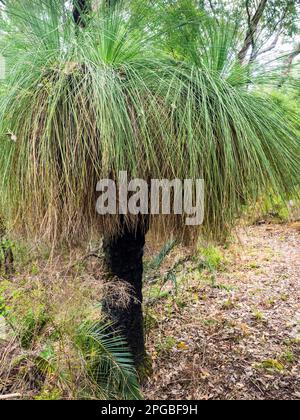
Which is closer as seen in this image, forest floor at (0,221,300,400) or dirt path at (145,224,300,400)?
forest floor at (0,221,300,400)

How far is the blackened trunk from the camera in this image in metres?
1.13

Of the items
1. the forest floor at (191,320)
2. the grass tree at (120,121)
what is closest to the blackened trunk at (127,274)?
the forest floor at (191,320)

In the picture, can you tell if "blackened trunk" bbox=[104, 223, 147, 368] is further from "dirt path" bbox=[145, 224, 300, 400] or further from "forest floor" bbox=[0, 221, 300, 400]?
"dirt path" bbox=[145, 224, 300, 400]

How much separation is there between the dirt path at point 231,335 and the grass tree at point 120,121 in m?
0.27

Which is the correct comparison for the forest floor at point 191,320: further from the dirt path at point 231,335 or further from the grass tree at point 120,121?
the grass tree at point 120,121

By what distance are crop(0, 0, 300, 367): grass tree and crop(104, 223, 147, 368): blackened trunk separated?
0.27 m

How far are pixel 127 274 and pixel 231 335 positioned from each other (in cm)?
105

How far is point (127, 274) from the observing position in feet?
3.89

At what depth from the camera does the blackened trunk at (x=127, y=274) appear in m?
1.13

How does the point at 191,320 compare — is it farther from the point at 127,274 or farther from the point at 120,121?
the point at 120,121

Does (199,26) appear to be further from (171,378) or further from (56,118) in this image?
(171,378)

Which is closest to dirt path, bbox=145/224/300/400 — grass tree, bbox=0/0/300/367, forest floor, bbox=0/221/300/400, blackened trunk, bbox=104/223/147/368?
forest floor, bbox=0/221/300/400

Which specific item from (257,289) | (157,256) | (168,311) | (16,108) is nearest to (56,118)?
(16,108)

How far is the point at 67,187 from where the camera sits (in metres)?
0.73
